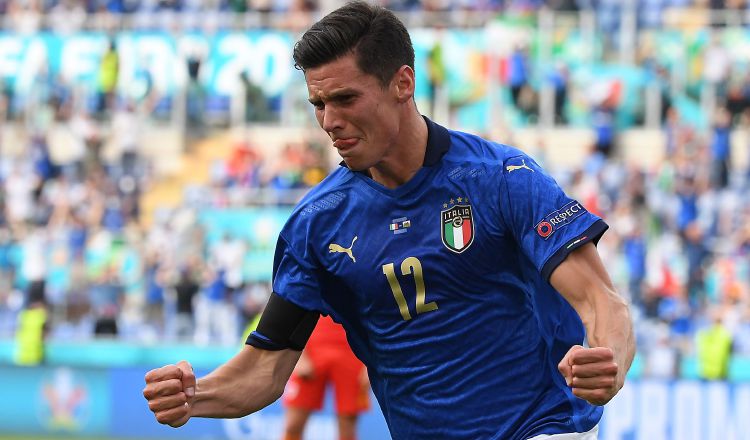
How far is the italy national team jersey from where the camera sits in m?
4.44

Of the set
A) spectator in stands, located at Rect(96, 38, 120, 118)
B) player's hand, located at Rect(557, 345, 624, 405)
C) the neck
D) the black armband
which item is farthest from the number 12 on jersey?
spectator in stands, located at Rect(96, 38, 120, 118)

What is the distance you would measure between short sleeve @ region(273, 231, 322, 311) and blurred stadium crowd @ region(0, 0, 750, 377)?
10.8 m

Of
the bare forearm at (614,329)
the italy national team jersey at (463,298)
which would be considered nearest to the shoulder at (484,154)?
the italy national team jersey at (463,298)

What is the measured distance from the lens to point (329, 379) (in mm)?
11258

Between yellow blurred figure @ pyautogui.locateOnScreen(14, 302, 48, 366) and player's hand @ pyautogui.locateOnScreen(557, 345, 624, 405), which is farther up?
player's hand @ pyautogui.locateOnScreen(557, 345, 624, 405)

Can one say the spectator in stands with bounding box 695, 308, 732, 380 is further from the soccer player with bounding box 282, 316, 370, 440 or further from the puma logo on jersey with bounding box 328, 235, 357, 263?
the puma logo on jersey with bounding box 328, 235, 357, 263

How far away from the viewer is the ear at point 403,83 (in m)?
4.54

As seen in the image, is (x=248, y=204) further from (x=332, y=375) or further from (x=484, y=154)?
(x=484, y=154)

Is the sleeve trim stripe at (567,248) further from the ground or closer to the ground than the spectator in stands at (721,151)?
further from the ground

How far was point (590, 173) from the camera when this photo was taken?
1892 cm

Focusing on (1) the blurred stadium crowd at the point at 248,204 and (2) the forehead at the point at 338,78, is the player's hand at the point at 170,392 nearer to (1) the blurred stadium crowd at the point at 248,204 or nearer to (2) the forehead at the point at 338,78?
(2) the forehead at the point at 338,78

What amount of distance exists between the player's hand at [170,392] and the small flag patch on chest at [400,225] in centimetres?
81

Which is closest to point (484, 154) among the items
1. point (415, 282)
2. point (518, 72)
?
point (415, 282)

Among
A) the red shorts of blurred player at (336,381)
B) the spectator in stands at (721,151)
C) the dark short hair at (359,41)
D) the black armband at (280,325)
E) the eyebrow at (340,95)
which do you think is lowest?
the red shorts of blurred player at (336,381)
